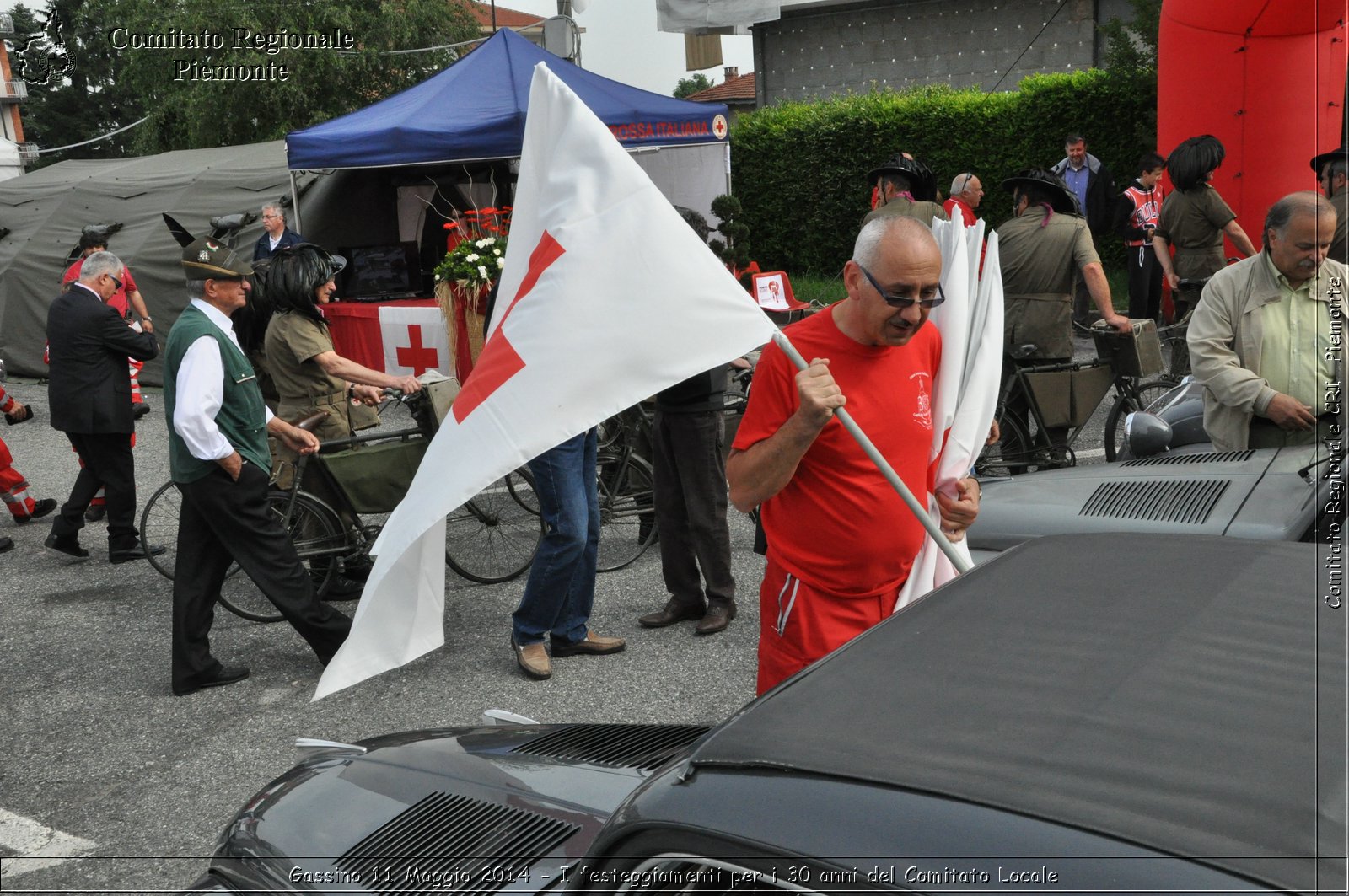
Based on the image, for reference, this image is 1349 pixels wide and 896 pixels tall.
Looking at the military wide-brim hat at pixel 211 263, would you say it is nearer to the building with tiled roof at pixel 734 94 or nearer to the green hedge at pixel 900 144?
the green hedge at pixel 900 144

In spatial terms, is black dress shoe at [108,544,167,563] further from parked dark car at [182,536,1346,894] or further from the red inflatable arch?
the red inflatable arch

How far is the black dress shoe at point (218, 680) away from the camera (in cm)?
542

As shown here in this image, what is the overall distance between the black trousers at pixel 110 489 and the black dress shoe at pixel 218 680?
272cm

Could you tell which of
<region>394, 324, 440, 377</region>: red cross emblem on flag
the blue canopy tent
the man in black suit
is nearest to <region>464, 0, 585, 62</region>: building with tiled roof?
the blue canopy tent

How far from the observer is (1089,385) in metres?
7.56

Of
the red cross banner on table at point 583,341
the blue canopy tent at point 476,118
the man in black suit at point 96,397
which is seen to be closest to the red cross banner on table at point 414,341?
the blue canopy tent at point 476,118

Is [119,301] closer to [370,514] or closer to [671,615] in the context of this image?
[370,514]

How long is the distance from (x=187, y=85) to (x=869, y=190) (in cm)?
1572

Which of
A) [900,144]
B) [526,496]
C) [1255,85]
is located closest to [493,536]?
[526,496]

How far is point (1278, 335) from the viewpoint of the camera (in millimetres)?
4496

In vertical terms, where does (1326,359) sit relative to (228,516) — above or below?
above

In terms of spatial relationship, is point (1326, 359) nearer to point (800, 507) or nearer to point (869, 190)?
point (800, 507)

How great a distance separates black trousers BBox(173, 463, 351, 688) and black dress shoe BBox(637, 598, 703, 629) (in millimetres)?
1470

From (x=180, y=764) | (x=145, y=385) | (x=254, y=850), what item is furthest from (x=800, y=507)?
(x=145, y=385)
